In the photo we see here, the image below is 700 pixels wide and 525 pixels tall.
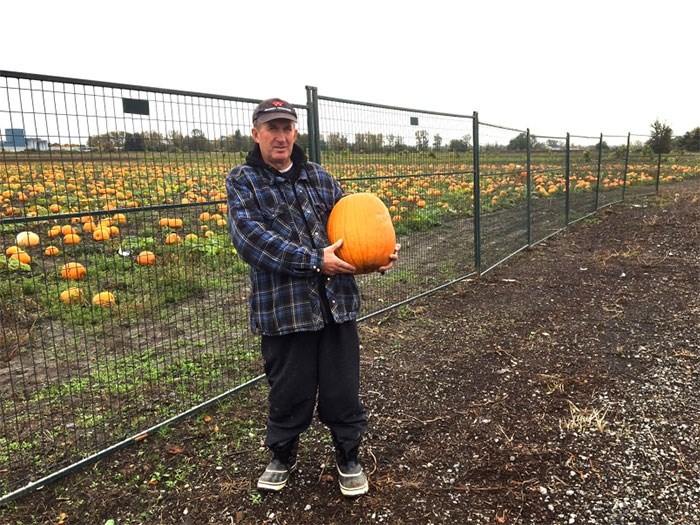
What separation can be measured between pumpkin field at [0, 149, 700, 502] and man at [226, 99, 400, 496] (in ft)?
2.97

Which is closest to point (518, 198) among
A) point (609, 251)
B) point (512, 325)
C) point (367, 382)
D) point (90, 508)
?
point (609, 251)

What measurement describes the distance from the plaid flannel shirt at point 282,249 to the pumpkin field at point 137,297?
85cm

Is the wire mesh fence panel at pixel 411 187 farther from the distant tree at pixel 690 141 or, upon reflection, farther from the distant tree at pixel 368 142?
the distant tree at pixel 690 141

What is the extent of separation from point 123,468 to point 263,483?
2.80 feet

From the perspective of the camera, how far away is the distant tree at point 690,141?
39531 millimetres

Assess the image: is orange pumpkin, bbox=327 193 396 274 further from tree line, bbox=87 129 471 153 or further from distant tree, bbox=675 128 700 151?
distant tree, bbox=675 128 700 151

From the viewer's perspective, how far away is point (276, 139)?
2.48 meters

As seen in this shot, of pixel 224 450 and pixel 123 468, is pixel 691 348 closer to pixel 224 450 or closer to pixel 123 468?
pixel 224 450

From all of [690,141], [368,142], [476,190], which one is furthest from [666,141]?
[368,142]

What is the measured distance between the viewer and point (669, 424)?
10.7ft

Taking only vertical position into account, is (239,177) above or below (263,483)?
above

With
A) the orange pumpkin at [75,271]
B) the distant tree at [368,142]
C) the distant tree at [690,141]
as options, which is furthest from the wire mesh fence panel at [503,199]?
the distant tree at [690,141]

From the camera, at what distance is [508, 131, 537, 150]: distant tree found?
28.8 feet

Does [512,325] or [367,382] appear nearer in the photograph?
[367,382]
